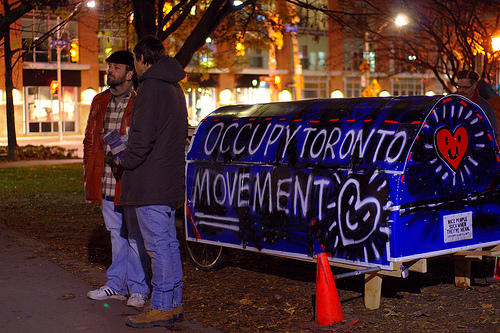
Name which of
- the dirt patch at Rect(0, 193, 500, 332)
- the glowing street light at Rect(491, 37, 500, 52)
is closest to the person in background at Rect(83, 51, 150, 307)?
the dirt patch at Rect(0, 193, 500, 332)

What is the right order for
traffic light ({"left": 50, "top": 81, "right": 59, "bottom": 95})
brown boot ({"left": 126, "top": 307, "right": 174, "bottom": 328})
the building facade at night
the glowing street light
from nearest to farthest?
brown boot ({"left": 126, "top": 307, "right": 174, "bottom": 328}) → the glowing street light → traffic light ({"left": 50, "top": 81, "right": 59, "bottom": 95}) → the building facade at night

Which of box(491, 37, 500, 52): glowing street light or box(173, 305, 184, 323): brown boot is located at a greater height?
box(491, 37, 500, 52): glowing street light

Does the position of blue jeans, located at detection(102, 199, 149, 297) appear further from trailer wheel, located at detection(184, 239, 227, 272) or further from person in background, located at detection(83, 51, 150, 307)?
trailer wheel, located at detection(184, 239, 227, 272)

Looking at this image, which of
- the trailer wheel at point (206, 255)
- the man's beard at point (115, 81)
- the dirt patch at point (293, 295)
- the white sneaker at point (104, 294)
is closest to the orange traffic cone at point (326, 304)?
the dirt patch at point (293, 295)

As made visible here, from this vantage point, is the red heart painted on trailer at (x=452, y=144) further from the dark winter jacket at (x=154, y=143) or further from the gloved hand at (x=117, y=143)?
the gloved hand at (x=117, y=143)

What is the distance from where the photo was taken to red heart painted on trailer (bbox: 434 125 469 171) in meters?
5.42

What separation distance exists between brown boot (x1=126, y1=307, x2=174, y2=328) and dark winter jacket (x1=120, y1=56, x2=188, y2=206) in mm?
811

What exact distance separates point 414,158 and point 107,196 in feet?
8.03

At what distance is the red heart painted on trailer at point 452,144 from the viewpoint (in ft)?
17.8

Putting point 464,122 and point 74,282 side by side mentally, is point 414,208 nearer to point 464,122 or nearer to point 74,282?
point 464,122

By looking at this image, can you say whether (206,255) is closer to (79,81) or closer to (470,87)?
(470,87)

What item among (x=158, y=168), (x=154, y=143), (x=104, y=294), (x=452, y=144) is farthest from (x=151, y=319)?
(x=452, y=144)

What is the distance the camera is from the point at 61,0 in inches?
645

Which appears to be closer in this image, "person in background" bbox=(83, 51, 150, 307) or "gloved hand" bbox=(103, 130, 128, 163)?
"gloved hand" bbox=(103, 130, 128, 163)
